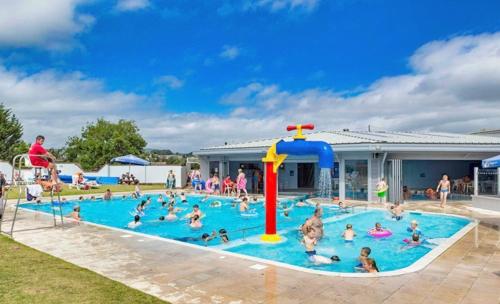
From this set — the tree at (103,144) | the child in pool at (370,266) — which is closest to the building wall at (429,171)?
the child in pool at (370,266)

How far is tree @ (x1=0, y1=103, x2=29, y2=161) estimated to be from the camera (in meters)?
44.4

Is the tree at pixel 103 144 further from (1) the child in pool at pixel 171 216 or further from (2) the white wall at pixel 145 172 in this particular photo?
(1) the child in pool at pixel 171 216

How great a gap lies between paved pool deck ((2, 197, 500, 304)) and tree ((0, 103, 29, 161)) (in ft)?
137

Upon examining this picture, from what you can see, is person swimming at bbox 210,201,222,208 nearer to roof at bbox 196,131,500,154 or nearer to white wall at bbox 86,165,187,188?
roof at bbox 196,131,500,154

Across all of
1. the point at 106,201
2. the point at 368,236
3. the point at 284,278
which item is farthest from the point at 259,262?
the point at 106,201

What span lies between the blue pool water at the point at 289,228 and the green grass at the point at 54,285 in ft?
13.5

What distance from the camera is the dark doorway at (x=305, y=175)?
28.7 meters

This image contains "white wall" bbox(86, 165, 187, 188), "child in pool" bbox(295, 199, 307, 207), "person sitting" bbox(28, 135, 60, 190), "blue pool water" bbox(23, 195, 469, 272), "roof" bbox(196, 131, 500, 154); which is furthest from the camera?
"white wall" bbox(86, 165, 187, 188)

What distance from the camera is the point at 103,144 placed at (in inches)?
1879

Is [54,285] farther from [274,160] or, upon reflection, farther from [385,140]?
[385,140]

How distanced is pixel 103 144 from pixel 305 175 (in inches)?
1198

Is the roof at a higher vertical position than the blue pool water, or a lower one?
higher

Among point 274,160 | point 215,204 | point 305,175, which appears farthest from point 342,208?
point 305,175

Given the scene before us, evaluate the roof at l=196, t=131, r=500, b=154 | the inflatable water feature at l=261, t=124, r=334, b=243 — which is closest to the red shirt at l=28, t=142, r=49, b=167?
the inflatable water feature at l=261, t=124, r=334, b=243
